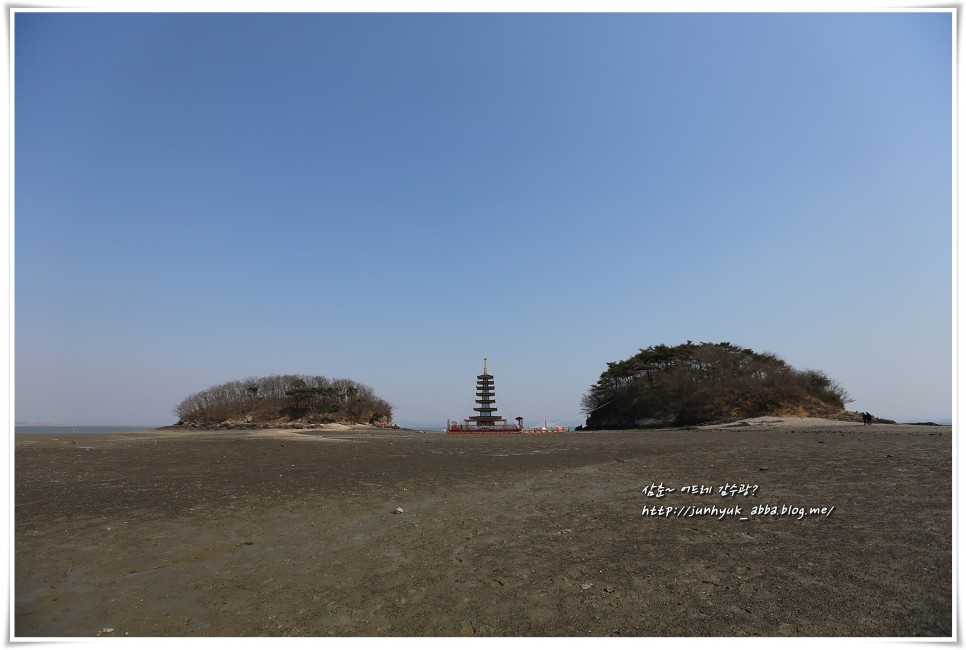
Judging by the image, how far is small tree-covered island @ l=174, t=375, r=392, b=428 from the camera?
76.6 m

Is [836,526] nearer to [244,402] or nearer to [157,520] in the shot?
[157,520]

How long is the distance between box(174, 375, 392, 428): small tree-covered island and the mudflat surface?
6961cm

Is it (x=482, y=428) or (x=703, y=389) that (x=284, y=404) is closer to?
(x=482, y=428)

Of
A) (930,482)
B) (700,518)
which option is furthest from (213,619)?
(930,482)

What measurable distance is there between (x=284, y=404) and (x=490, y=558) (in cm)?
8231

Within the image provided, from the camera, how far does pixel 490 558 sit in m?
5.70

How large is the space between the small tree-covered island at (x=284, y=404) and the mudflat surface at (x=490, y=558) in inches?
2741

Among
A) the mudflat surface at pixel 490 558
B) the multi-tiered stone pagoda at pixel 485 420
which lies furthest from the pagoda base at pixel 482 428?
the mudflat surface at pixel 490 558

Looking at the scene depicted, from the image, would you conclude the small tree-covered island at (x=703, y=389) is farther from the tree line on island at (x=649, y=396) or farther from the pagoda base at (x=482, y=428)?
the pagoda base at (x=482, y=428)

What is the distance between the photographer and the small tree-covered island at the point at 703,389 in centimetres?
5088

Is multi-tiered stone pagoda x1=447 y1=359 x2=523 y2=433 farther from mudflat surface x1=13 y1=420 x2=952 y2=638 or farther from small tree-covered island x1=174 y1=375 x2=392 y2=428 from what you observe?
mudflat surface x1=13 y1=420 x2=952 y2=638

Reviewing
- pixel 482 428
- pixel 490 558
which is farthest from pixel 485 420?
pixel 490 558

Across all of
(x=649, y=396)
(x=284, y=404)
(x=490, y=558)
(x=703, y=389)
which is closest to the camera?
(x=490, y=558)

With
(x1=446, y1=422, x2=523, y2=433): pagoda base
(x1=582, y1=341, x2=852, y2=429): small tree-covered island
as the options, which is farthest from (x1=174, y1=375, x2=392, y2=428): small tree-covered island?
(x1=582, y1=341, x2=852, y2=429): small tree-covered island
